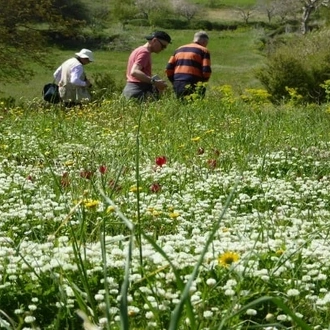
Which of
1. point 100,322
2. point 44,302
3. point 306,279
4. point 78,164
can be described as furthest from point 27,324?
point 78,164

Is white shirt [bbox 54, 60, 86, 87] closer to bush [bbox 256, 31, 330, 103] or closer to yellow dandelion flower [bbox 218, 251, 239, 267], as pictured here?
yellow dandelion flower [bbox 218, 251, 239, 267]

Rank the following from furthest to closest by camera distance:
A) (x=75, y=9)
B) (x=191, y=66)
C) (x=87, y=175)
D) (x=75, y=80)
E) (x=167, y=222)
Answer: (x=75, y=9) → (x=191, y=66) → (x=75, y=80) → (x=87, y=175) → (x=167, y=222)

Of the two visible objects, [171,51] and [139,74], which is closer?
[139,74]

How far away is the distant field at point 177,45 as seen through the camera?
1736 inches

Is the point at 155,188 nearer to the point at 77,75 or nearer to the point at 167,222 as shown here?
the point at 167,222

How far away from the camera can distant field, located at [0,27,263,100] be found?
44106 millimetres

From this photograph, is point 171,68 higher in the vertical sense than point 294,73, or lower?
higher

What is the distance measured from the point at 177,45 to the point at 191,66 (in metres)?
50.9

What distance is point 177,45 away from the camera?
61906 millimetres

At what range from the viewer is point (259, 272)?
Result: 2662mm

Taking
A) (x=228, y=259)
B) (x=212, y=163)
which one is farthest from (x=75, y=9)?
(x=228, y=259)

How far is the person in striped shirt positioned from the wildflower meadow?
2.29 metres

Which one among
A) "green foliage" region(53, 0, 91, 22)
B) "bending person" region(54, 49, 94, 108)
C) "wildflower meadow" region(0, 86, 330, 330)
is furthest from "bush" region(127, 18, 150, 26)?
"wildflower meadow" region(0, 86, 330, 330)

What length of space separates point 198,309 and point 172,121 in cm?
638
